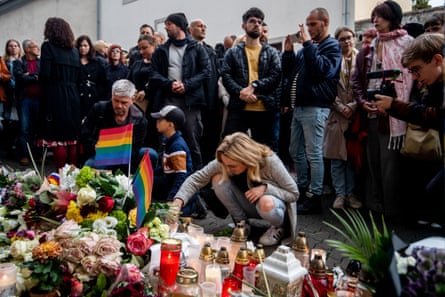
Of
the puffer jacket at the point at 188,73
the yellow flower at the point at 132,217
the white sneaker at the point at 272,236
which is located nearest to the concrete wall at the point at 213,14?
the puffer jacket at the point at 188,73

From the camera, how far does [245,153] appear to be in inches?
133

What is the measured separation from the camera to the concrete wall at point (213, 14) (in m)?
9.39

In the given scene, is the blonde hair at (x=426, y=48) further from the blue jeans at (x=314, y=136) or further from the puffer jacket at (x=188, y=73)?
the puffer jacket at (x=188, y=73)

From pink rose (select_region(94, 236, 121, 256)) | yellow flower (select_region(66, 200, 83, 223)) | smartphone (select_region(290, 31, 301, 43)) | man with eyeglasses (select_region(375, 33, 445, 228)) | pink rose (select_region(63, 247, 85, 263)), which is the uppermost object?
smartphone (select_region(290, 31, 301, 43))

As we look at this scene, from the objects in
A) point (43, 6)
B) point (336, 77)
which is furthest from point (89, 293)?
point (43, 6)

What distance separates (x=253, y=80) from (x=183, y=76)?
0.86m

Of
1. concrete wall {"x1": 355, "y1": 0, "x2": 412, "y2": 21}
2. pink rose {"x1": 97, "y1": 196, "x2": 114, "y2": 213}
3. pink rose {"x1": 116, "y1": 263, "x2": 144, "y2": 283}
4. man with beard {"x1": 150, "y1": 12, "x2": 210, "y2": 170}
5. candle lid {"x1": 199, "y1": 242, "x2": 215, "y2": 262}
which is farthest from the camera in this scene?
concrete wall {"x1": 355, "y1": 0, "x2": 412, "y2": 21}

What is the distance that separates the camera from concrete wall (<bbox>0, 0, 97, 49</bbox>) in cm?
1600

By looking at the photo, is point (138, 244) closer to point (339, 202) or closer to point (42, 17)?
point (339, 202)

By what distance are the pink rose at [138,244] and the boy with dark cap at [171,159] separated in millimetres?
2063

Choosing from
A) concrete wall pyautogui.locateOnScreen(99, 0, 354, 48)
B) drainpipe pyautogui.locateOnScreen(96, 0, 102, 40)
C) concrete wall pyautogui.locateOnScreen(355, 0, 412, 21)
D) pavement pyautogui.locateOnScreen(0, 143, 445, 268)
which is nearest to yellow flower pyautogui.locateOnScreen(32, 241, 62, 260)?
pavement pyautogui.locateOnScreen(0, 143, 445, 268)

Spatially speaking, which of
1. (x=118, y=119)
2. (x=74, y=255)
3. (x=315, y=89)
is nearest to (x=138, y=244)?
(x=74, y=255)

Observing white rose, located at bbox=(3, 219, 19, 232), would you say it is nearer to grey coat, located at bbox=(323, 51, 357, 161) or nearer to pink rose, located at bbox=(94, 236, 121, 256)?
pink rose, located at bbox=(94, 236, 121, 256)

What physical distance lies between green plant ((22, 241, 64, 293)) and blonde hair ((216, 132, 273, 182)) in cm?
175
